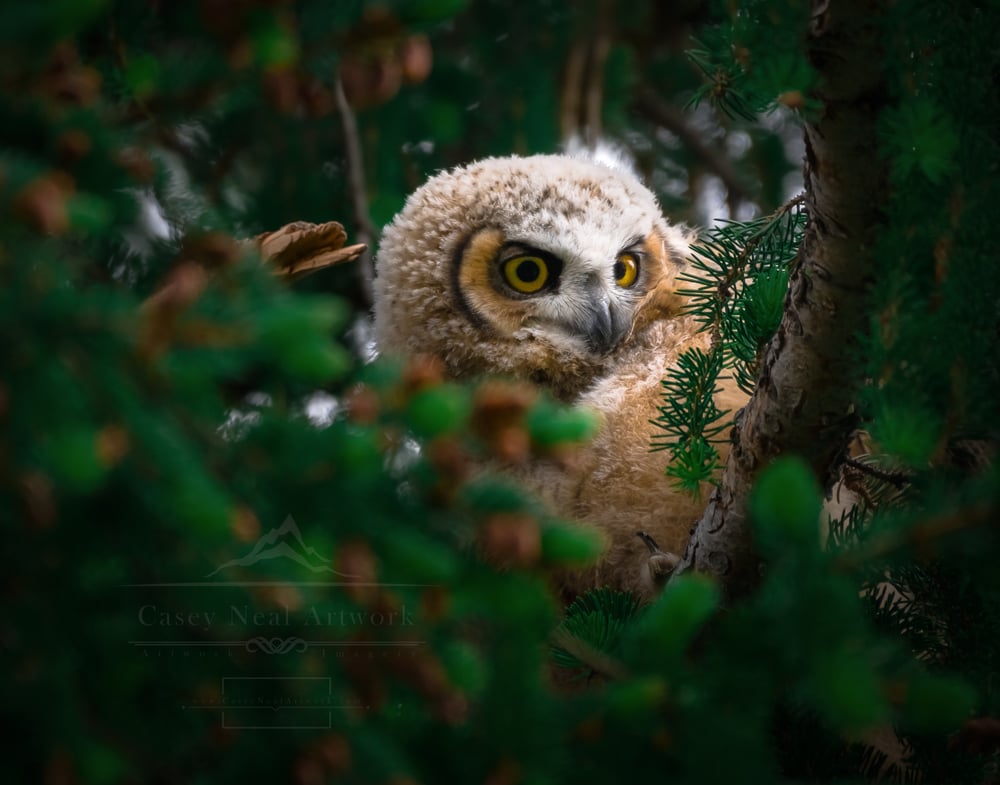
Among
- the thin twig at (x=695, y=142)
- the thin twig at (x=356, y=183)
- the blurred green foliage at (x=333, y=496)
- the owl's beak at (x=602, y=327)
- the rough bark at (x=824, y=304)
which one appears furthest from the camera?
the thin twig at (x=695, y=142)

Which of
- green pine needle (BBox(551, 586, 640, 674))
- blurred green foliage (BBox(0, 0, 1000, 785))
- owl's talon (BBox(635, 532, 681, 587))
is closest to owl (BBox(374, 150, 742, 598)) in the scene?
owl's talon (BBox(635, 532, 681, 587))

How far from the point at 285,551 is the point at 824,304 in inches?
31.0

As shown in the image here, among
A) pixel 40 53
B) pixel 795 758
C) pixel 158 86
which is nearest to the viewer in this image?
pixel 40 53

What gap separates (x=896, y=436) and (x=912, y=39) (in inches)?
18.9

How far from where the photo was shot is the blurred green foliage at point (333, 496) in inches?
30.2

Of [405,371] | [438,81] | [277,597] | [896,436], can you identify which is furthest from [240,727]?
[438,81]

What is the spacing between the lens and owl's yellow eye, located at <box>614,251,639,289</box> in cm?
246

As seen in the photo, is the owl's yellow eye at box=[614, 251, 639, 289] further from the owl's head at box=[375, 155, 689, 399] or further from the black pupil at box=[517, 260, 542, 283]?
the black pupil at box=[517, 260, 542, 283]

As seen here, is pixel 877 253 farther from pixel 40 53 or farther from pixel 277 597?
pixel 40 53

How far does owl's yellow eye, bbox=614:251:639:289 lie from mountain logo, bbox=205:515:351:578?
1.46 meters

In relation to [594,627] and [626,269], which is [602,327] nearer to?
[626,269]

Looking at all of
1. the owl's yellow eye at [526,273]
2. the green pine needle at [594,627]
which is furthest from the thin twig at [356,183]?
the green pine needle at [594,627]

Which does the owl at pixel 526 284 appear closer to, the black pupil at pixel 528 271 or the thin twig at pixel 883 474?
the black pupil at pixel 528 271

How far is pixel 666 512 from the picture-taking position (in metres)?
1.89
